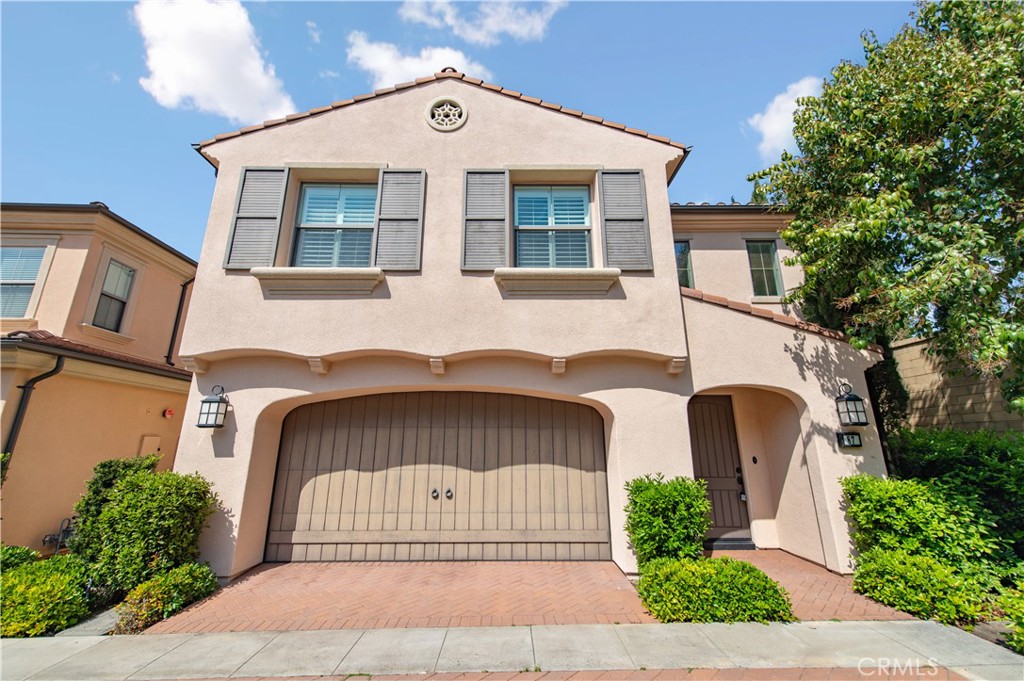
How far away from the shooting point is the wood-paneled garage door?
653cm

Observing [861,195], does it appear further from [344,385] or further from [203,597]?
[203,597]

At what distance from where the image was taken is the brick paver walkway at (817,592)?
4.67 m

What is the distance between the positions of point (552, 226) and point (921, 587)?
6.88 meters

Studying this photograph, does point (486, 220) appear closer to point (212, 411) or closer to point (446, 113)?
point (446, 113)

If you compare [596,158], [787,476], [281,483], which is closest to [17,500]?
[281,483]

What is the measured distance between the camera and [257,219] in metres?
6.84

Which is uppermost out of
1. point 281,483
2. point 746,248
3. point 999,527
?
point 746,248

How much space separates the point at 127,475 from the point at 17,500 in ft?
10.1

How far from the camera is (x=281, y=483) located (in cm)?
671

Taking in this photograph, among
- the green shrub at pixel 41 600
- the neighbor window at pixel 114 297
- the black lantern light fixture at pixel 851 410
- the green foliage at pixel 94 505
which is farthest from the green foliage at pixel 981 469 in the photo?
the neighbor window at pixel 114 297

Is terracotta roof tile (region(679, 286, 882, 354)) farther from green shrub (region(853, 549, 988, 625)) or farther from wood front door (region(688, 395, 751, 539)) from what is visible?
green shrub (region(853, 549, 988, 625))

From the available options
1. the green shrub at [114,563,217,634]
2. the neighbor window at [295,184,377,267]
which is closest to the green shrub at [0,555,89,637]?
the green shrub at [114,563,217,634]

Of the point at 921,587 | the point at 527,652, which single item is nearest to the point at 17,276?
the point at 527,652

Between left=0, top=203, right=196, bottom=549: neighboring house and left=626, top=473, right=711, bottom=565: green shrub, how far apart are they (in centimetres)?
970
